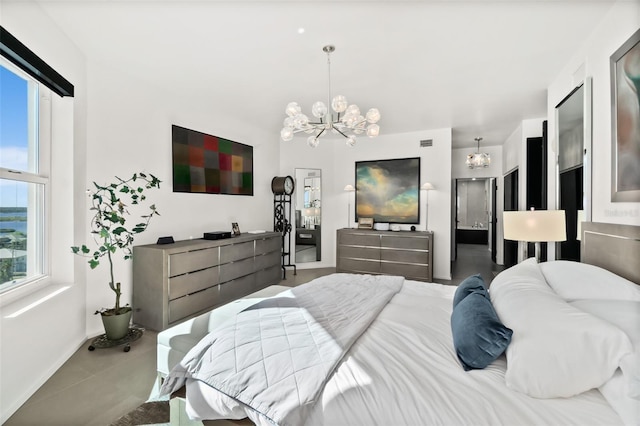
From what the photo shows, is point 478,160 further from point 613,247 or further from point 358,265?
point 613,247

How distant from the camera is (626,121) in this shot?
163cm

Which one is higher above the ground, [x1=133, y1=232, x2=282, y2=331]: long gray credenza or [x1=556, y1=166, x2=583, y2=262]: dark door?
[x1=556, y1=166, x2=583, y2=262]: dark door

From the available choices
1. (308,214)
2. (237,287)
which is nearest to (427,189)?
(308,214)

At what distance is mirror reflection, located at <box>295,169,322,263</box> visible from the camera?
5738 millimetres

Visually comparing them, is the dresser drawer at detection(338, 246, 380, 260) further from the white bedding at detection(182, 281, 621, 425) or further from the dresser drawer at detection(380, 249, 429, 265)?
the white bedding at detection(182, 281, 621, 425)

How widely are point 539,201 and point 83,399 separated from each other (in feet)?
18.8

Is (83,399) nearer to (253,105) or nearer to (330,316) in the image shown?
(330,316)

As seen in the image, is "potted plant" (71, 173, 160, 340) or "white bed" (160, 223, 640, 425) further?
"potted plant" (71, 173, 160, 340)

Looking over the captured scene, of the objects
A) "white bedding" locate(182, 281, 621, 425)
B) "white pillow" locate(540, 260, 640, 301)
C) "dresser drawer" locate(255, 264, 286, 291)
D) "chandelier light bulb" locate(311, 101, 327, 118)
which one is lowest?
"dresser drawer" locate(255, 264, 286, 291)

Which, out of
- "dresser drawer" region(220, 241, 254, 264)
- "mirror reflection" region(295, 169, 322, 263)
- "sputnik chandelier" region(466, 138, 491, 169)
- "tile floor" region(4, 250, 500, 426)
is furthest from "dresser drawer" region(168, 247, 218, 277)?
"sputnik chandelier" region(466, 138, 491, 169)

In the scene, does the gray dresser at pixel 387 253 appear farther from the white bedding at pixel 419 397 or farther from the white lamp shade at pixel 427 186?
the white bedding at pixel 419 397

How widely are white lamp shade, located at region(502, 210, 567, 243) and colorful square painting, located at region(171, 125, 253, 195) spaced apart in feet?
12.0

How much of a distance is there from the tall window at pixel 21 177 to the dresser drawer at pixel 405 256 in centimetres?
430

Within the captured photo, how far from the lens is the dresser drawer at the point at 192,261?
2.97 m
